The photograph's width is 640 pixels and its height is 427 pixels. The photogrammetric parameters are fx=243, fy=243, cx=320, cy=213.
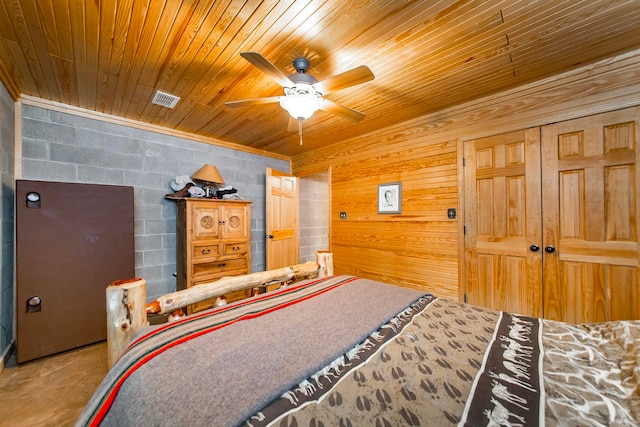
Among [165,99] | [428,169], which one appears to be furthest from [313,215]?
[165,99]

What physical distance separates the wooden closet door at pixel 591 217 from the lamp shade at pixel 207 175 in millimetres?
3550

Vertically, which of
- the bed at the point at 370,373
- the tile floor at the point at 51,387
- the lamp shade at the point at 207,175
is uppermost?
the lamp shade at the point at 207,175

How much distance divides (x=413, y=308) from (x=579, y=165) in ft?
6.17

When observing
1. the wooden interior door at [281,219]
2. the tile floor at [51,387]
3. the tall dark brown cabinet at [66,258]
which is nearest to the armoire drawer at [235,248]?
the wooden interior door at [281,219]

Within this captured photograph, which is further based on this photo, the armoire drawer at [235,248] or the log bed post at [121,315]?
the armoire drawer at [235,248]

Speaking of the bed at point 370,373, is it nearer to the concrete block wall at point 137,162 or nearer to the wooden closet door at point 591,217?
the wooden closet door at point 591,217

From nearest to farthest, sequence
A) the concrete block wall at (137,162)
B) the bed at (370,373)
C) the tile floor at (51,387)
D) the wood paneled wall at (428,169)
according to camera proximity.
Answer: the bed at (370,373) → the tile floor at (51,387) → the wood paneled wall at (428,169) → the concrete block wall at (137,162)

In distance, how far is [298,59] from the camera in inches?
69.2

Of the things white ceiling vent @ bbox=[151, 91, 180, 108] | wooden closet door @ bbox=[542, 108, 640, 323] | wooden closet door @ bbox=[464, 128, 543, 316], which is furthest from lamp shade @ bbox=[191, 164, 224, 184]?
wooden closet door @ bbox=[542, 108, 640, 323]

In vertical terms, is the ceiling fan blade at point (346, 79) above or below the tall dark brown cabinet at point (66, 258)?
above

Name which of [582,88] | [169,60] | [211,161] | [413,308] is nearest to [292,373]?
[413,308]

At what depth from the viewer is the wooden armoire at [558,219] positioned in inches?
72.6

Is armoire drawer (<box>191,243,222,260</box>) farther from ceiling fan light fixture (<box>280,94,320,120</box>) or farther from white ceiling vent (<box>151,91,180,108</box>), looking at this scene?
ceiling fan light fixture (<box>280,94,320,120</box>)

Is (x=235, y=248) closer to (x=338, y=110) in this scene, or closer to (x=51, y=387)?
(x=51, y=387)
